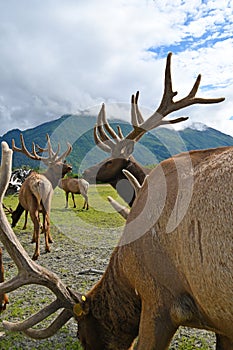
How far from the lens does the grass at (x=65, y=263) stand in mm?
4441

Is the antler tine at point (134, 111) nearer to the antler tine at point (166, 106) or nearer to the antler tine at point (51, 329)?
the antler tine at point (166, 106)

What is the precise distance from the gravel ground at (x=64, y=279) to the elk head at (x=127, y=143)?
196 cm

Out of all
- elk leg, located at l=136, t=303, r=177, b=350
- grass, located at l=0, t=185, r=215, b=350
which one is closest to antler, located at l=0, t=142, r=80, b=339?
elk leg, located at l=136, t=303, r=177, b=350

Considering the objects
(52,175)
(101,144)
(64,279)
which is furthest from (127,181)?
(52,175)

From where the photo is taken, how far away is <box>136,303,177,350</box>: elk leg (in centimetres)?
262

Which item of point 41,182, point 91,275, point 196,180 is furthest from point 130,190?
point 196,180

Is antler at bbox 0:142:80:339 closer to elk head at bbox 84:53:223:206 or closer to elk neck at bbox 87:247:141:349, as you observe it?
elk neck at bbox 87:247:141:349


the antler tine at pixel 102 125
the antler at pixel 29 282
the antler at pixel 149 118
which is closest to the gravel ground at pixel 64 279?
the antler at pixel 29 282

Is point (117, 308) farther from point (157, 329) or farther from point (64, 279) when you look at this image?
point (64, 279)

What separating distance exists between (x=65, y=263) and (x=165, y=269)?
245 inches

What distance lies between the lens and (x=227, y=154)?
8.11 feet

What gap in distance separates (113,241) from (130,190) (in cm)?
445

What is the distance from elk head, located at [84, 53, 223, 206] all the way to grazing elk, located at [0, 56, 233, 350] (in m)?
4.00

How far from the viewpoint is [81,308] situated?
323 centimetres
